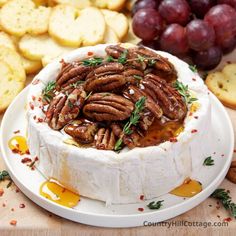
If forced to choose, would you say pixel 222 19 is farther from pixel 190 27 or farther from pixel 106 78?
pixel 106 78

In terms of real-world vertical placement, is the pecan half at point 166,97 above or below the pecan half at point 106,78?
below

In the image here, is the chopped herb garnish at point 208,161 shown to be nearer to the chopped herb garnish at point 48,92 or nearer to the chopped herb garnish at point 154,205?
the chopped herb garnish at point 154,205

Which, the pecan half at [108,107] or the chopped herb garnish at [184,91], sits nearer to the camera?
the pecan half at [108,107]

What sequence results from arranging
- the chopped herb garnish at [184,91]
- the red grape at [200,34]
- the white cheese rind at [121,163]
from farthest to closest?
1. the red grape at [200,34]
2. the chopped herb garnish at [184,91]
3. the white cheese rind at [121,163]

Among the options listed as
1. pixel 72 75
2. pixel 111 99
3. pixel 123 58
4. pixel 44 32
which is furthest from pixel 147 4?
pixel 111 99

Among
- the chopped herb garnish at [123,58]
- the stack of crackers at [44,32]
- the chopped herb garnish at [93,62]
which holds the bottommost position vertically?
the stack of crackers at [44,32]

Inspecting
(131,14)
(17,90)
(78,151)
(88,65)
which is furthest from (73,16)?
(78,151)

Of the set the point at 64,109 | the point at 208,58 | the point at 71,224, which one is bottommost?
the point at 71,224

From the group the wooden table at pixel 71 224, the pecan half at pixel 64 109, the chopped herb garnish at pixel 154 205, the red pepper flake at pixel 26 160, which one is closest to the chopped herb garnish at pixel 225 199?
the wooden table at pixel 71 224

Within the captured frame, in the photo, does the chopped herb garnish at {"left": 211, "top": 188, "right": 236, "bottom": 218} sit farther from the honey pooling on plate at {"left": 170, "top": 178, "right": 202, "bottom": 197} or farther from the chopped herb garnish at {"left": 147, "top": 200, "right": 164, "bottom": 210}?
the chopped herb garnish at {"left": 147, "top": 200, "right": 164, "bottom": 210}

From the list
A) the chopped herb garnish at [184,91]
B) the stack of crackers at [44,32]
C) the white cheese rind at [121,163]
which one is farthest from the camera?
the stack of crackers at [44,32]
